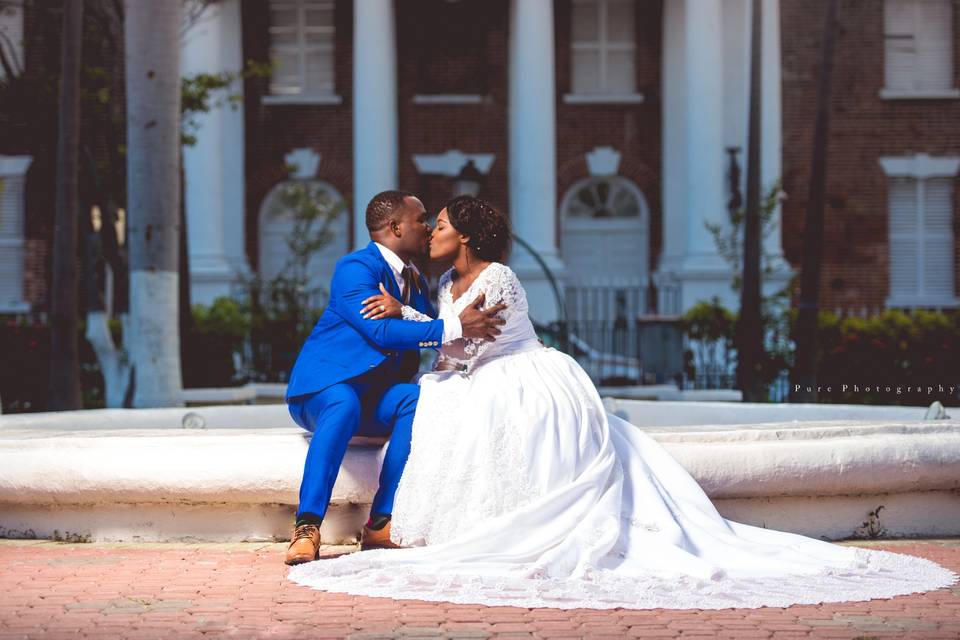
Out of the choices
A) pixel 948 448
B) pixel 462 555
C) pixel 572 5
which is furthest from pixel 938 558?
pixel 572 5

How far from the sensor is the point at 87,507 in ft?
20.4

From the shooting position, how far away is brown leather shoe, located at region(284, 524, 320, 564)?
5426 mm

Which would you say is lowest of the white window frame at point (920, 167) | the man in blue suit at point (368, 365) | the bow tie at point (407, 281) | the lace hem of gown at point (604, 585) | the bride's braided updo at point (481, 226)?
the lace hem of gown at point (604, 585)

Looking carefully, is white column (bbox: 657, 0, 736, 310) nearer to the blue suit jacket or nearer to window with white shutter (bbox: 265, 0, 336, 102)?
window with white shutter (bbox: 265, 0, 336, 102)

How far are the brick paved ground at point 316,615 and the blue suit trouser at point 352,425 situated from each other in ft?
1.30

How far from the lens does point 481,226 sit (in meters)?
6.02

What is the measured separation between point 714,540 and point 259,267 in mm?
19344

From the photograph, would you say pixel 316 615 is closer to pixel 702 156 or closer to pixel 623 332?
pixel 623 332

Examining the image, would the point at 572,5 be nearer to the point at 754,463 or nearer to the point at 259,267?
the point at 259,267

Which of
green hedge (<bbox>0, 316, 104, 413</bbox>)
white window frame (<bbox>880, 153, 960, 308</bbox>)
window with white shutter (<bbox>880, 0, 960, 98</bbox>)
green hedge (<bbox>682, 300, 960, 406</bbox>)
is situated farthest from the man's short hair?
window with white shutter (<bbox>880, 0, 960, 98</bbox>)

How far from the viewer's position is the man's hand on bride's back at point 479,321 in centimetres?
586

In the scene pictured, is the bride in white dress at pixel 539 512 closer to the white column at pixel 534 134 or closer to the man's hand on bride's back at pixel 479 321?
the man's hand on bride's back at pixel 479 321

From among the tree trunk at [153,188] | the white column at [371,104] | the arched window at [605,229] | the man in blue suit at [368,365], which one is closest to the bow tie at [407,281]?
the man in blue suit at [368,365]

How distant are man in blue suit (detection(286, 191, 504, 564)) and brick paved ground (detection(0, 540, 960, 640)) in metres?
0.51
